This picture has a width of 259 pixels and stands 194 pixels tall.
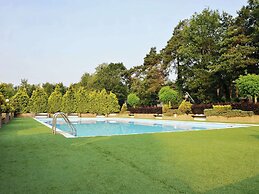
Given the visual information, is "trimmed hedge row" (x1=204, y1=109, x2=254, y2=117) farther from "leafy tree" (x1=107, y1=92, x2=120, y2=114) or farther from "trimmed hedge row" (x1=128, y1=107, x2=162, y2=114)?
"leafy tree" (x1=107, y1=92, x2=120, y2=114)

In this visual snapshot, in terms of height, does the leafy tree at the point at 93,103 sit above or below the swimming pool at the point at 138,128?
above

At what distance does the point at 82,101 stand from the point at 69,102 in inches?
62.6

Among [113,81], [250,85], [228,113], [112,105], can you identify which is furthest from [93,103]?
[250,85]

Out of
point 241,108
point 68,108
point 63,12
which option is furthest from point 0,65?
point 241,108

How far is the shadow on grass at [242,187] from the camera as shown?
3030mm

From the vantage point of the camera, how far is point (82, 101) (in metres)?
31.8

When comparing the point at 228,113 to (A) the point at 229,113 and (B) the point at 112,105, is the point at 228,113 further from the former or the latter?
(B) the point at 112,105

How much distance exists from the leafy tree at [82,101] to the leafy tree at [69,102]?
19.3 inches

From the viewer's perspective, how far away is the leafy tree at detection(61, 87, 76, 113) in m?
31.2

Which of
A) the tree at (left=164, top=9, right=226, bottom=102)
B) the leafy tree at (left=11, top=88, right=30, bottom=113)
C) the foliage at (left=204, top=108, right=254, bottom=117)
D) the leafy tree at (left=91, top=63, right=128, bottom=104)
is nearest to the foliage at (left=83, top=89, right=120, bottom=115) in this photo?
the leafy tree at (left=11, top=88, right=30, bottom=113)

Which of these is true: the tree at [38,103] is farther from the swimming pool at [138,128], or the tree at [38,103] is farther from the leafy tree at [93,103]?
the swimming pool at [138,128]

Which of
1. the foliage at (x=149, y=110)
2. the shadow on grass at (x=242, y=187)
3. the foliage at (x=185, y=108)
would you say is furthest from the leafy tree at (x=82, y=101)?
the shadow on grass at (x=242, y=187)

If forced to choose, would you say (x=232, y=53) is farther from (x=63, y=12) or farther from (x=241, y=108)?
(x=63, y=12)

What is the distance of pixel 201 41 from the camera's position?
27219mm
